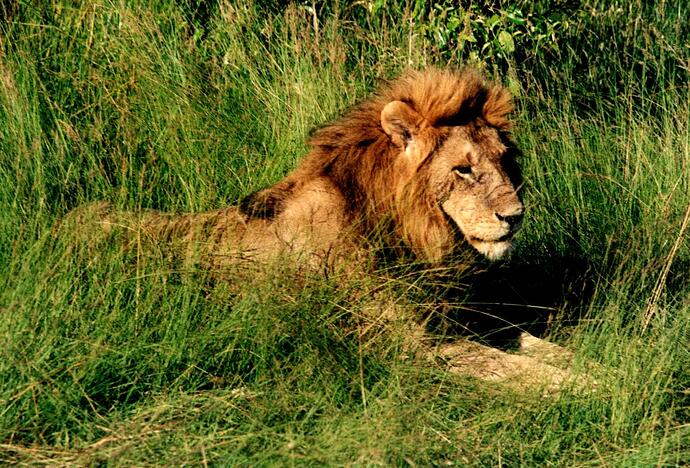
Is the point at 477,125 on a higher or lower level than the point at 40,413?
higher

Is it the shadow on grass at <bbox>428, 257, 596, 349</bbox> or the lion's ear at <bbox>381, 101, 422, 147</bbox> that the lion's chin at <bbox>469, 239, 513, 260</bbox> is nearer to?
the shadow on grass at <bbox>428, 257, 596, 349</bbox>

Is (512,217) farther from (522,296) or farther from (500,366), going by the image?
(522,296)

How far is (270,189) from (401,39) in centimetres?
218

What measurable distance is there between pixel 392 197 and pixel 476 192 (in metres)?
0.35

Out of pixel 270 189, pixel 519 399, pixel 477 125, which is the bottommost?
pixel 519 399

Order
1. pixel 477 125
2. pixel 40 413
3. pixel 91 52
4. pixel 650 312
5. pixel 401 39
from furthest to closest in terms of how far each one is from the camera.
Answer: pixel 401 39, pixel 91 52, pixel 477 125, pixel 650 312, pixel 40 413

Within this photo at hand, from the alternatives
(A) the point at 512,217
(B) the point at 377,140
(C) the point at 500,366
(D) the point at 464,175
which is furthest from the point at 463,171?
(C) the point at 500,366

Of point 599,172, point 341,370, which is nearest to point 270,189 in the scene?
point 341,370

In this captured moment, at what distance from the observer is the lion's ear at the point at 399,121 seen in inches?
177

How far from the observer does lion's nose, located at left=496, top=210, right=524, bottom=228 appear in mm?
4371

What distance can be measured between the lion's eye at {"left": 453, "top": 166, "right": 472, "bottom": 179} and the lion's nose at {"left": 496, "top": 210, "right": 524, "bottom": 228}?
8.3 inches

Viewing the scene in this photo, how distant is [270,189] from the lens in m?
4.66

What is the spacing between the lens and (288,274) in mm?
4117

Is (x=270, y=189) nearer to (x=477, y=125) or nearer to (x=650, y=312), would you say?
(x=477, y=125)
